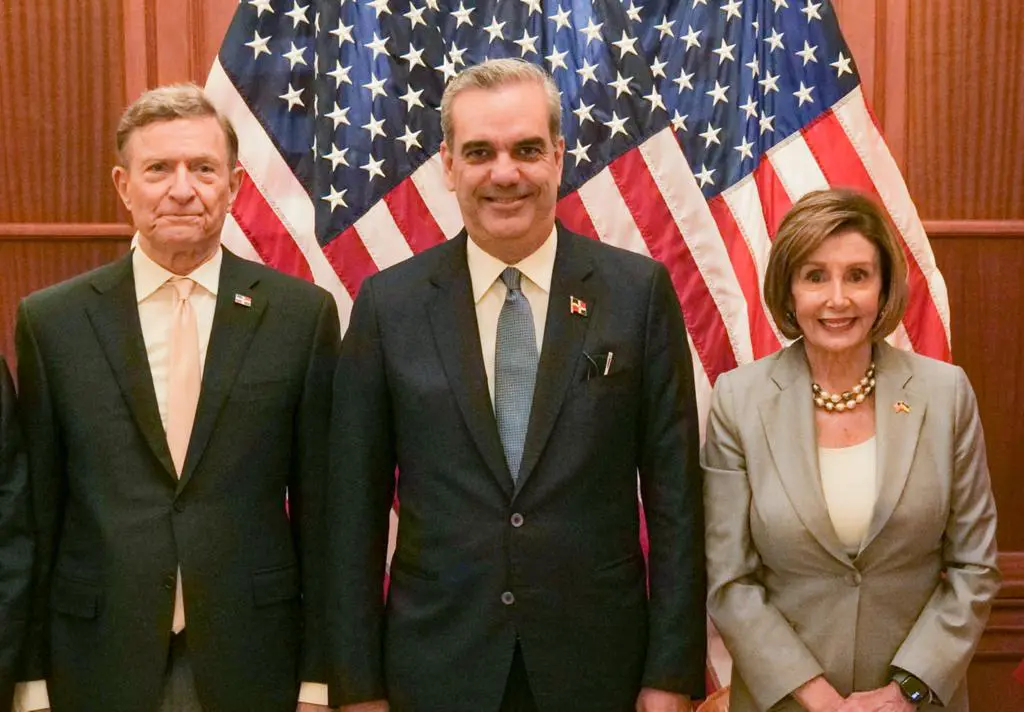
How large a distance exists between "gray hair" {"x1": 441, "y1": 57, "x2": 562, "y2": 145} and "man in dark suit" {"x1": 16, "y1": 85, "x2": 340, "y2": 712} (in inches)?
20.1

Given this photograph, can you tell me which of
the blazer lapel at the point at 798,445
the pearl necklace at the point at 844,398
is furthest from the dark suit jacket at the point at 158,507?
the pearl necklace at the point at 844,398

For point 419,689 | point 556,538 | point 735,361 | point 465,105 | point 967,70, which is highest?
point 967,70

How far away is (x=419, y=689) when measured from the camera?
222 centimetres

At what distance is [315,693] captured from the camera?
2.31 meters

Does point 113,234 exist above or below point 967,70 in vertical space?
below

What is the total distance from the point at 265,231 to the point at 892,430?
6.29ft

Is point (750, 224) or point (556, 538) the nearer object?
point (556, 538)

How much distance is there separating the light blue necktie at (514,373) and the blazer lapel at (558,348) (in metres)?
0.03

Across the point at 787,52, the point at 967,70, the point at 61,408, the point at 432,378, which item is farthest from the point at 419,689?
the point at 967,70

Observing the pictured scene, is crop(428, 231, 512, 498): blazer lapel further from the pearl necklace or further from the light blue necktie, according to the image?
the pearl necklace

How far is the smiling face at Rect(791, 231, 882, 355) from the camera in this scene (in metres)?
2.29

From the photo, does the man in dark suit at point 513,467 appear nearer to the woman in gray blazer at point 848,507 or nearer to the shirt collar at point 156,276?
the woman in gray blazer at point 848,507

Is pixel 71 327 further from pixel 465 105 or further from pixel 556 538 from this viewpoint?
pixel 556 538

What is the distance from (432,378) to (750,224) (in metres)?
1.55
